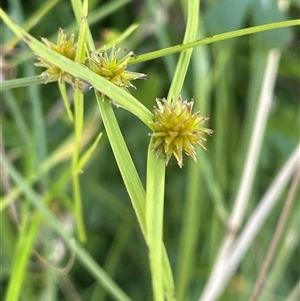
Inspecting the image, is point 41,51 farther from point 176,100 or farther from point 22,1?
point 22,1

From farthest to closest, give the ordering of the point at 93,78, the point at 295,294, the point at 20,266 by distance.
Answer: the point at 295,294
the point at 20,266
the point at 93,78

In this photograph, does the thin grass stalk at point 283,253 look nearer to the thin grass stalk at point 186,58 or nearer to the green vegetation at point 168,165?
the green vegetation at point 168,165

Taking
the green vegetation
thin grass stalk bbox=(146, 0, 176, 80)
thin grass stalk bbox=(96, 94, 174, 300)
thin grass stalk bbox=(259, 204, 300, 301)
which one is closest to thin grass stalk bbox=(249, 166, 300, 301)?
the green vegetation

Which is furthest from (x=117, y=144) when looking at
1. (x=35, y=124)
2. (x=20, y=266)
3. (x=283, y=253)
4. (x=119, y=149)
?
(x=283, y=253)

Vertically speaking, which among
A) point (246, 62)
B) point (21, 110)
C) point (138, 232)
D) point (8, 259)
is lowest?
point (8, 259)

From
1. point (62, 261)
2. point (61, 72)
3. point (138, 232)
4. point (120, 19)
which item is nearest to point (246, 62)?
point (120, 19)

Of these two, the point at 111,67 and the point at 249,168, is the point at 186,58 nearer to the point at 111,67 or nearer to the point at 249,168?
the point at 111,67
